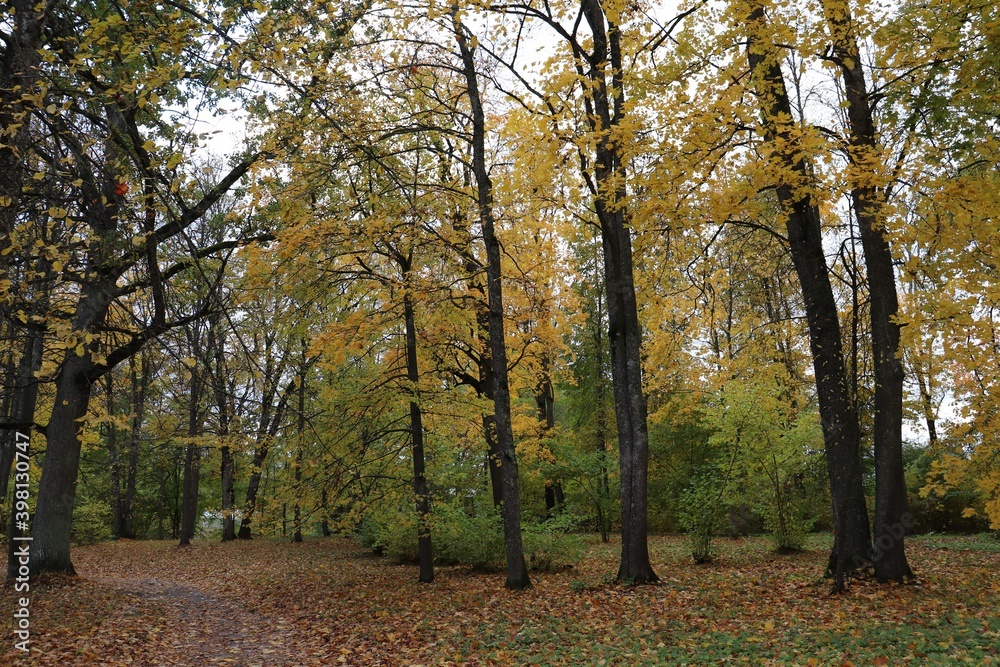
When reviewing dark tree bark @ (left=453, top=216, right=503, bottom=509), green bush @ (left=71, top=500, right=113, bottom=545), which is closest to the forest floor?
dark tree bark @ (left=453, top=216, right=503, bottom=509)

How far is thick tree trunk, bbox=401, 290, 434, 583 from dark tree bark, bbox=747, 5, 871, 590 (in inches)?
224

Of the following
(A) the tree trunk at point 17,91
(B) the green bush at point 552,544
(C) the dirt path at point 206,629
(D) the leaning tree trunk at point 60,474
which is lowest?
(C) the dirt path at point 206,629

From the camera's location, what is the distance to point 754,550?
13617 mm

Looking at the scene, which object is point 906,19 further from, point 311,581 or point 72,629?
point 311,581

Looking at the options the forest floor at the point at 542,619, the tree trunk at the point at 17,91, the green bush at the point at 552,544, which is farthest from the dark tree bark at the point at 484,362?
the tree trunk at the point at 17,91

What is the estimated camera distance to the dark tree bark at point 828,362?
24.1 ft

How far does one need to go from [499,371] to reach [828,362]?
4514 millimetres

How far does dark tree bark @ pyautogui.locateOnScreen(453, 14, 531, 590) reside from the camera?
31.8 feet

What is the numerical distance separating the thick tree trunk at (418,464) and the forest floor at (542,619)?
16.7 inches

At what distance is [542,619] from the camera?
292 inches

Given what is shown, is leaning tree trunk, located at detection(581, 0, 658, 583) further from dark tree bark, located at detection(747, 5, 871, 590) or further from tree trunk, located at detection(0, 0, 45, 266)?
tree trunk, located at detection(0, 0, 45, 266)

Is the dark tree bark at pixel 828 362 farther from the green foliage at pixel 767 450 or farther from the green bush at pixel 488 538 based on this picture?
the green bush at pixel 488 538

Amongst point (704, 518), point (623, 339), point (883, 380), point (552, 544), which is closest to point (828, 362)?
point (883, 380)

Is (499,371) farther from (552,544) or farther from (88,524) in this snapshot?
(88,524)
